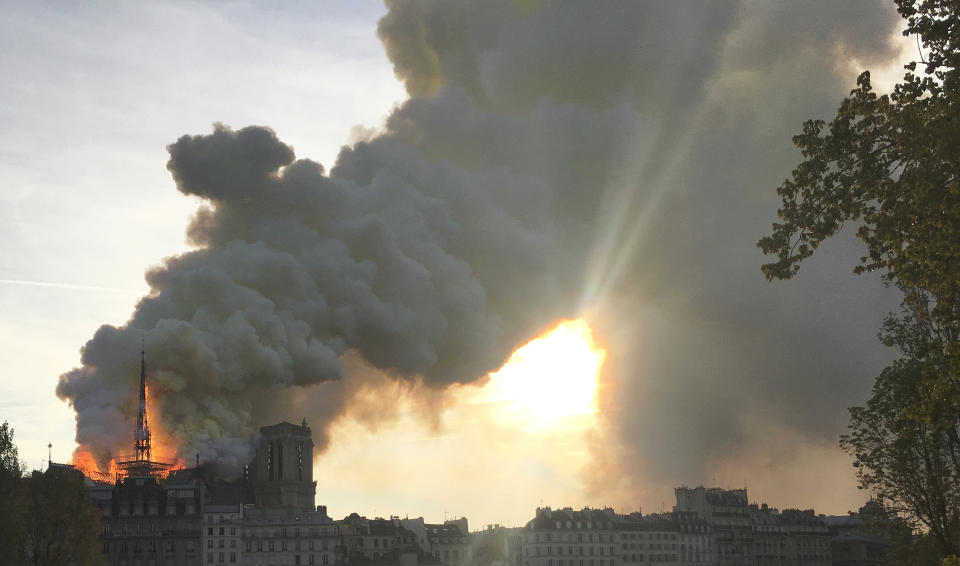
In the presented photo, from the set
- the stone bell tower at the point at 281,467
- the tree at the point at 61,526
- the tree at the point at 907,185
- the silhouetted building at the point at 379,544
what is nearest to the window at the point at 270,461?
the stone bell tower at the point at 281,467

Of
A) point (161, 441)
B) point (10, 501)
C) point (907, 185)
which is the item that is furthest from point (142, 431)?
point (907, 185)

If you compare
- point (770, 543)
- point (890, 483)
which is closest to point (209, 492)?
point (770, 543)

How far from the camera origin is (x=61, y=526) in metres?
81.9

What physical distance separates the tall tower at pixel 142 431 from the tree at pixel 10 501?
40.5 meters

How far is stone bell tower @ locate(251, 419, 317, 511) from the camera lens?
5719 inches

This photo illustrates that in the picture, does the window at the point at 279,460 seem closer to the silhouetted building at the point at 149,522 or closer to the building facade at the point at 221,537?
the building facade at the point at 221,537

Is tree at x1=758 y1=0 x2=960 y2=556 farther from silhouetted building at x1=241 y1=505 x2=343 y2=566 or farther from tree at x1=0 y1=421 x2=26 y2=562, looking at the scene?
silhouetted building at x1=241 y1=505 x2=343 y2=566

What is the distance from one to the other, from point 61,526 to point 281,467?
6451 centimetres

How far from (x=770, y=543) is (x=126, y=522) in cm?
9279

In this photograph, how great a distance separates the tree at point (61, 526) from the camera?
81062 mm

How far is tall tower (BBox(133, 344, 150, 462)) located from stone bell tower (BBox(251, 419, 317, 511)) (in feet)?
71.7

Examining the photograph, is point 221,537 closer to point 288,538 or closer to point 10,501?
point 288,538

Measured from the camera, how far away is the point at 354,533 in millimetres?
144625

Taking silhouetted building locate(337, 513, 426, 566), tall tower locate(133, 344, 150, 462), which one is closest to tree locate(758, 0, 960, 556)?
tall tower locate(133, 344, 150, 462)
